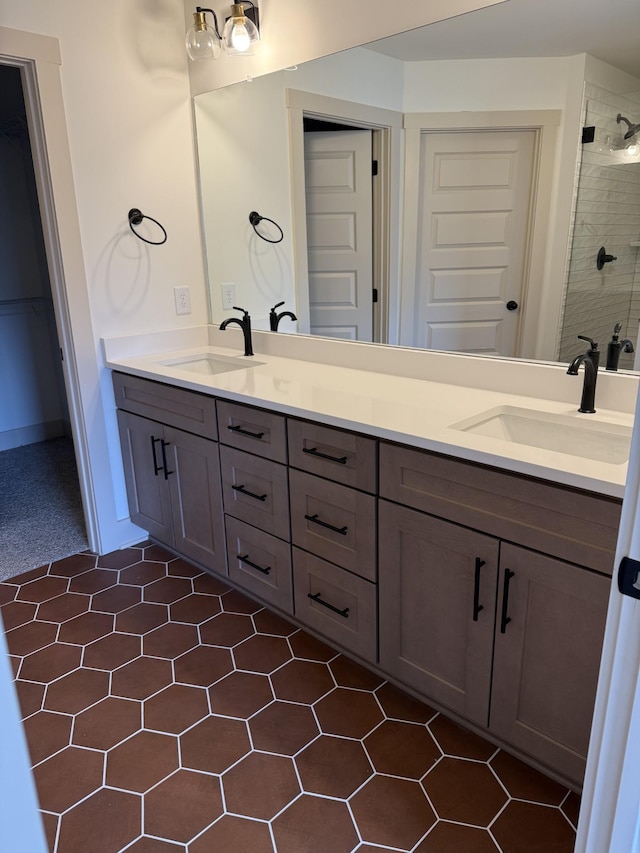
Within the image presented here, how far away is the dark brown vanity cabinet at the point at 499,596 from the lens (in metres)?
1.29

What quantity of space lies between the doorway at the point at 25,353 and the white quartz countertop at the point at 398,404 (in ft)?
4.42

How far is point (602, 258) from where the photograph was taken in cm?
163

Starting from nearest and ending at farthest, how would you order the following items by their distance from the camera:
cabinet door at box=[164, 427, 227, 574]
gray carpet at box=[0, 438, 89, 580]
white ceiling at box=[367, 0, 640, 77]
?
1. white ceiling at box=[367, 0, 640, 77]
2. cabinet door at box=[164, 427, 227, 574]
3. gray carpet at box=[0, 438, 89, 580]

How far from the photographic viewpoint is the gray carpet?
108 inches

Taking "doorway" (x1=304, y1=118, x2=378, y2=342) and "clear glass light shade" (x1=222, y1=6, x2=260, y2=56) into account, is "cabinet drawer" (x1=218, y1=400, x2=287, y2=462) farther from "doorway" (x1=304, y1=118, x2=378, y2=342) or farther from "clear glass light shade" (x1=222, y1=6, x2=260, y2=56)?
→ "clear glass light shade" (x1=222, y1=6, x2=260, y2=56)

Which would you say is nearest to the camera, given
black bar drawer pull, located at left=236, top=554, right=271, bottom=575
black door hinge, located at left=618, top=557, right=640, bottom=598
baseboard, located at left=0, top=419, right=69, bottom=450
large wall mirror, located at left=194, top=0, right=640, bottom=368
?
black door hinge, located at left=618, top=557, right=640, bottom=598

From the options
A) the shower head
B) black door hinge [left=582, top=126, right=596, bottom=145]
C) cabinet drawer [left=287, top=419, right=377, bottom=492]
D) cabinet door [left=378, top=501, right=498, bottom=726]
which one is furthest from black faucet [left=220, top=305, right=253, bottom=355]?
the shower head

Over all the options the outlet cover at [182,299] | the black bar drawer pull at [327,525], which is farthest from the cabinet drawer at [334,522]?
the outlet cover at [182,299]

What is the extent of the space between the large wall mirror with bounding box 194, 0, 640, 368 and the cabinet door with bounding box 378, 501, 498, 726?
0.70 meters

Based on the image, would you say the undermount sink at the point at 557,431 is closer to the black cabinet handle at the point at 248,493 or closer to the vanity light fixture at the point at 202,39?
the black cabinet handle at the point at 248,493

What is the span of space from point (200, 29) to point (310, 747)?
255 centimetres

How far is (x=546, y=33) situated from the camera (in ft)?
5.38

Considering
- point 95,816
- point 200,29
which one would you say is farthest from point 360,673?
point 200,29

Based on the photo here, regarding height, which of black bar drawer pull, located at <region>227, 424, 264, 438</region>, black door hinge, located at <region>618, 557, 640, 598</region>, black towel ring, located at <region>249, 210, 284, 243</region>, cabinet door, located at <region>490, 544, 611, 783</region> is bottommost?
cabinet door, located at <region>490, 544, 611, 783</region>
